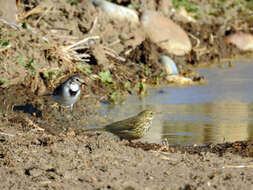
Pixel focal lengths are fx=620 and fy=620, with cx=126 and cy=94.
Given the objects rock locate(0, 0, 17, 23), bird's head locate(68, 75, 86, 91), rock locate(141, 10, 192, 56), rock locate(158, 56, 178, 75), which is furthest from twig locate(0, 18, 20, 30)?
rock locate(141, 10, 192, 56)

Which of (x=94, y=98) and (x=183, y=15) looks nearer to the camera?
(x=94, y=98)

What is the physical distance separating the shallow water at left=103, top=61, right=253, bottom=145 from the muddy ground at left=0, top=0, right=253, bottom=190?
514 millimetres

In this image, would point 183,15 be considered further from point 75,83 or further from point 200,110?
point 75,83

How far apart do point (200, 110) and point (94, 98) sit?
72.7 inches

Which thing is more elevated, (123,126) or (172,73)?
(172,73)

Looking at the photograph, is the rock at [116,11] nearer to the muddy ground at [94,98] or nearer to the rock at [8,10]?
Answer: the muddy ground at [94,98]

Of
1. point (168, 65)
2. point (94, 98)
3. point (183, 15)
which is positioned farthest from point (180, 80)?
point (183, 15)

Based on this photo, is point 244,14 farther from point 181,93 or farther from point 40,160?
point 40,160

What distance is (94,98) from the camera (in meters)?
10.6

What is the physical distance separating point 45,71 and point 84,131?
10.2 feet

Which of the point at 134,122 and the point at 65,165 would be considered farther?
the point at 134,122

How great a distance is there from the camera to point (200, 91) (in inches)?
473

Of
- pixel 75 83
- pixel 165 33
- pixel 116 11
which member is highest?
pixel 116 11

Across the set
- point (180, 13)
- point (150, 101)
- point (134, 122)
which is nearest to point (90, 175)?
point (134, 122)
